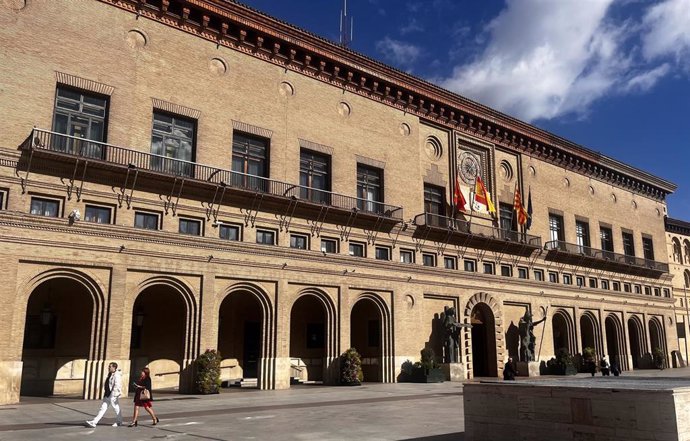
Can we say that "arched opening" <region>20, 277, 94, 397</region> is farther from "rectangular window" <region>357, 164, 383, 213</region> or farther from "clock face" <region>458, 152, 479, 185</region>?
"clock face" <region>458, 152, 479, 185</region>

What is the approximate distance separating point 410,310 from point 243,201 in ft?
38.2

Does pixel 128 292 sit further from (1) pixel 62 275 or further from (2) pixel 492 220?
(2) pixel 492 220

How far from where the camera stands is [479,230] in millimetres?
36688

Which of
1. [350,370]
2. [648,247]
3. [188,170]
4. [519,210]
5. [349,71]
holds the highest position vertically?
[349,71]

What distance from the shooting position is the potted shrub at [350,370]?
2783 centimetres

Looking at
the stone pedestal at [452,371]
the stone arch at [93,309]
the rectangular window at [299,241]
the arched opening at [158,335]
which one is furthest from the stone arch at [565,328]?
the stone arch at [93,309]

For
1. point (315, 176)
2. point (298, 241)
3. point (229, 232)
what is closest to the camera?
point (229, 232)

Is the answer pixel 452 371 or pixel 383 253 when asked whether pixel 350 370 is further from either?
pixel 452 371

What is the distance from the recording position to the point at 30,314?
79.4 ft

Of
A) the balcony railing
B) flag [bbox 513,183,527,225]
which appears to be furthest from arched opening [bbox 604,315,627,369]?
the balcony railing

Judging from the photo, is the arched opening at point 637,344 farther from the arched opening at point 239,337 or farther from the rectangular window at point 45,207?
the rectangular window at point 45,207

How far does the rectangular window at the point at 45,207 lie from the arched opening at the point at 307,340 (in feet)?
43.0

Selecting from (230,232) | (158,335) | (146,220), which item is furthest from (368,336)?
(146,220)

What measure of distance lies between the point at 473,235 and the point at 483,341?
7.10 meters
